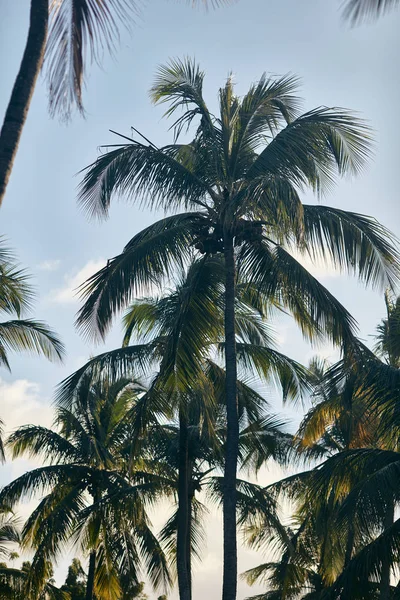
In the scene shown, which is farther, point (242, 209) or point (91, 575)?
point (91, 575)

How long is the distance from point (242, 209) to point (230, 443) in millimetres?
3736

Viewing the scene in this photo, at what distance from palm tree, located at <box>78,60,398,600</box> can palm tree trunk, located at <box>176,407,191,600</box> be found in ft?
14.7

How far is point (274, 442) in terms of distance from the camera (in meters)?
23.3

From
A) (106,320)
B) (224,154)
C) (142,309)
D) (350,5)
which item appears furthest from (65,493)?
(350,5)

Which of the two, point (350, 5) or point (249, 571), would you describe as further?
point (249, 571)

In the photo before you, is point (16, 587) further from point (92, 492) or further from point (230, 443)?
point (230, 443)

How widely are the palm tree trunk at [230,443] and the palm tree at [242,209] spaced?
0.02 metres

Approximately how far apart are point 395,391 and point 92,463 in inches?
437

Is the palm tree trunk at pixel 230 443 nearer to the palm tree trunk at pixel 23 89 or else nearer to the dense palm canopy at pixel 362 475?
the dense palm canopy at pixel 362 475

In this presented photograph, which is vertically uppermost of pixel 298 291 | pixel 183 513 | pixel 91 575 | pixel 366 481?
pixel 298 291

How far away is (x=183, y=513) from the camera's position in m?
20.4

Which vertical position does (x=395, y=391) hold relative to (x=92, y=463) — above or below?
below

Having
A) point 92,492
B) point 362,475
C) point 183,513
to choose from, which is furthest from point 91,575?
point 362,475

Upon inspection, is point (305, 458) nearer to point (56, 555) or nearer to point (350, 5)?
point (56, 555)
